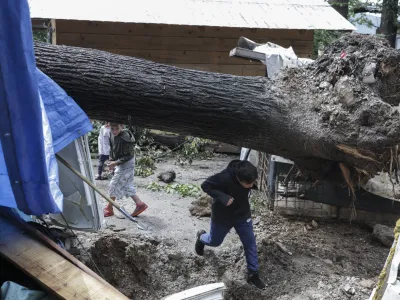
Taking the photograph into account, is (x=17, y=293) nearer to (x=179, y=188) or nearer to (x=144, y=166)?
(x=179, y=188)

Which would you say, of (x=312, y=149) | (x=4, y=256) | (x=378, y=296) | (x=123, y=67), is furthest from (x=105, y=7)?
(x=378, y=296)

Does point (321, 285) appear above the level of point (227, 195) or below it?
below

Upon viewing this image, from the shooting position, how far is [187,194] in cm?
862

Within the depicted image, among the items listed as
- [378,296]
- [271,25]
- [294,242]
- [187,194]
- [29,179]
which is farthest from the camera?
[271,25]

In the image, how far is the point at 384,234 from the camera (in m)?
6.44

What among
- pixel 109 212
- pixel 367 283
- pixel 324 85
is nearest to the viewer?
pixel 367 283

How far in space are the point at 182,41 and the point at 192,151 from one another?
258 cm

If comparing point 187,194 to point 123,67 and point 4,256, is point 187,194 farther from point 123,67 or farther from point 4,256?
point 4,256

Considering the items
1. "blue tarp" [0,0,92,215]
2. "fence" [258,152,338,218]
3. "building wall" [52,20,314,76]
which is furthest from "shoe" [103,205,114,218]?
"building wall" [52,20,314,76]

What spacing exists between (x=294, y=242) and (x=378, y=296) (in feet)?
11.8

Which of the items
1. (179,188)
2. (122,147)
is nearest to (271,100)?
(122,147)

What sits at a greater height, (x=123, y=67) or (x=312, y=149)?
(x=123, y=67)

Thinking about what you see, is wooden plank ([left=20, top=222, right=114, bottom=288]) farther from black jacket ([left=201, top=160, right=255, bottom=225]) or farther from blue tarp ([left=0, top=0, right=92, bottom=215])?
black jacket ([left=201, top=160, right=255, bottom=225])

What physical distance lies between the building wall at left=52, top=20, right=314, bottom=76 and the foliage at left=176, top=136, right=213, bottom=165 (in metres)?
1.76
